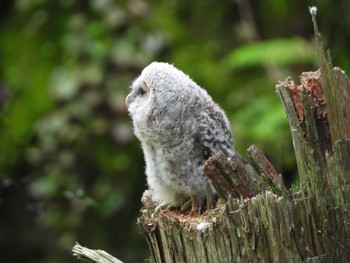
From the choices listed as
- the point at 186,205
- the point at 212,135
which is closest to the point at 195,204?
the point at 186,205

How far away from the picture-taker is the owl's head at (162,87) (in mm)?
3023

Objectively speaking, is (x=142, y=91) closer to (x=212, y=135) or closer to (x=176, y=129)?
(x=176, y=129)

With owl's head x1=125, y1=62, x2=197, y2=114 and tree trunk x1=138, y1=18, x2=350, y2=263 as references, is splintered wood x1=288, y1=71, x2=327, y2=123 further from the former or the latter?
owl's head x1=125, y1=62, x2=197, y2=114

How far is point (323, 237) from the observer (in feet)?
8.25

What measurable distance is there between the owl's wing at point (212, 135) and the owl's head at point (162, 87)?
0.14 meters

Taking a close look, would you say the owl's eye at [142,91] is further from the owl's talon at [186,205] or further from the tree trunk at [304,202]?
the tree trunk at [304,202]

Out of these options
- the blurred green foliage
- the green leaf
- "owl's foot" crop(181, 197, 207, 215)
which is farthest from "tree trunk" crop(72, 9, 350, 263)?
the blurred green foliage

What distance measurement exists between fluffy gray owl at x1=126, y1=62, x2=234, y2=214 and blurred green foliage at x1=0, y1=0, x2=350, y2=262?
2855 mm

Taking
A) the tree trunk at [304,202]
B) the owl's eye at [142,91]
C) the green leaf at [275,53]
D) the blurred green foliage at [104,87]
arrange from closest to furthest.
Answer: the tree trunk at [304,202] < the owl's eye at [142,91] < the green leaf at [275,53] < the blurred green foliage at [104,87]

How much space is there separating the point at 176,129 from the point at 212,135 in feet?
0.51

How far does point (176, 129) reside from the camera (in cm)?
305

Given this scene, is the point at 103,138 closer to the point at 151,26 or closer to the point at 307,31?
the point at 151,26

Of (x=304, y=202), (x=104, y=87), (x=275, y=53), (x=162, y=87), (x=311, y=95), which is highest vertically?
(x=104, y=87)

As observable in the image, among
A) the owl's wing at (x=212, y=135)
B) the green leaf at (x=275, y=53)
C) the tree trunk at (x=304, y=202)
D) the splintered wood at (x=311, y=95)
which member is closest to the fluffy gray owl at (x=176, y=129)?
the owl's wing at (x=212, y=135)
